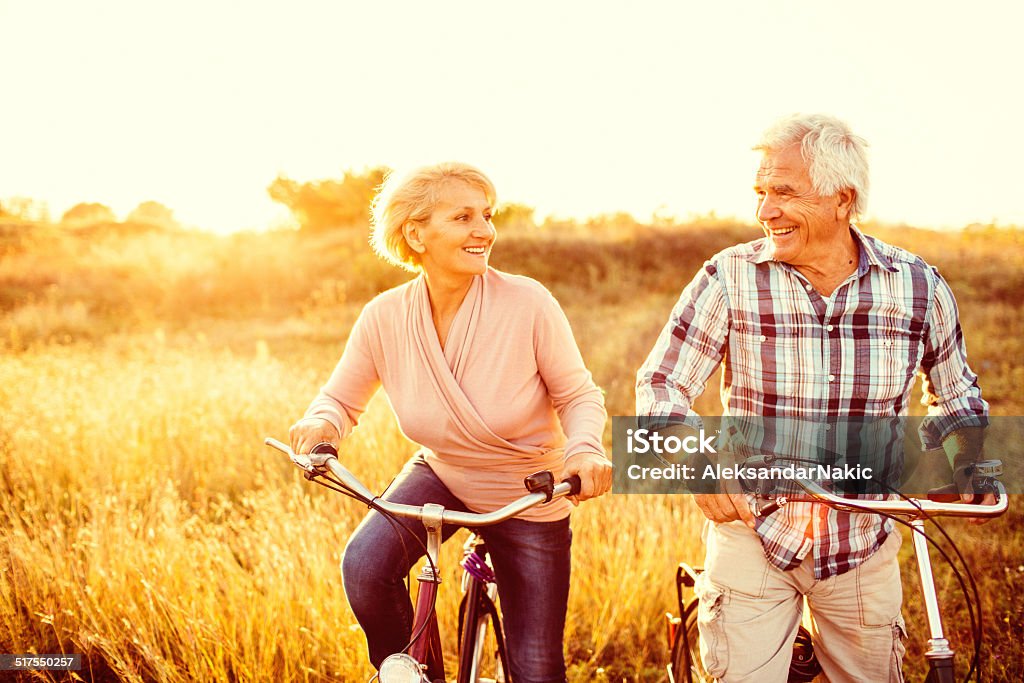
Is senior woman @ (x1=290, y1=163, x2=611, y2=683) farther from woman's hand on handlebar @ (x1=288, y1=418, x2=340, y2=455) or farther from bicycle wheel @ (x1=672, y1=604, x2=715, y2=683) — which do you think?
bicycle wheel @ (x1=672, y1=604, x2=715, y2=683)

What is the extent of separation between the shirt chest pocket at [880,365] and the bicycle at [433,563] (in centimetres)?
113

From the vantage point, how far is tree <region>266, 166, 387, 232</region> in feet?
103

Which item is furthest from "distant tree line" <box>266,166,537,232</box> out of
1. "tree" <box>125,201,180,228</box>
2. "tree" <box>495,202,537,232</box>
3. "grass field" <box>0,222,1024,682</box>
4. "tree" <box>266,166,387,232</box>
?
"grass field" <box>0,222,1024,682</box>

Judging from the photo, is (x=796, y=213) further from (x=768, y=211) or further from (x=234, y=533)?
(x=234, y=533)

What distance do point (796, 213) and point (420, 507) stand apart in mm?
1556

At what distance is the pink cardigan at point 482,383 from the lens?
2.69 m

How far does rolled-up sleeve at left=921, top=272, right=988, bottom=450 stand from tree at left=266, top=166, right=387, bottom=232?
2925 cm

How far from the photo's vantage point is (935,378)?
2.71m

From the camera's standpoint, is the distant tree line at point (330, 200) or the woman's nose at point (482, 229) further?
the distant tree line at point (330, 200)

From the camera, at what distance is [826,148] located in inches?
100

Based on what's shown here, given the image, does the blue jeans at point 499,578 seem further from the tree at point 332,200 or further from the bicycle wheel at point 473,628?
A: the tree at point 332,200

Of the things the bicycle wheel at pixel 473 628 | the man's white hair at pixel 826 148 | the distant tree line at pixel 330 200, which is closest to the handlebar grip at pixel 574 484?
the bicycle wheel at pixel 473 628

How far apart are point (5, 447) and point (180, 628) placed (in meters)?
3.17

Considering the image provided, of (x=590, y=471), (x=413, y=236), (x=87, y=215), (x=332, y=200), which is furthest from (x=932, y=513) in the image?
(x=87, y=215)
